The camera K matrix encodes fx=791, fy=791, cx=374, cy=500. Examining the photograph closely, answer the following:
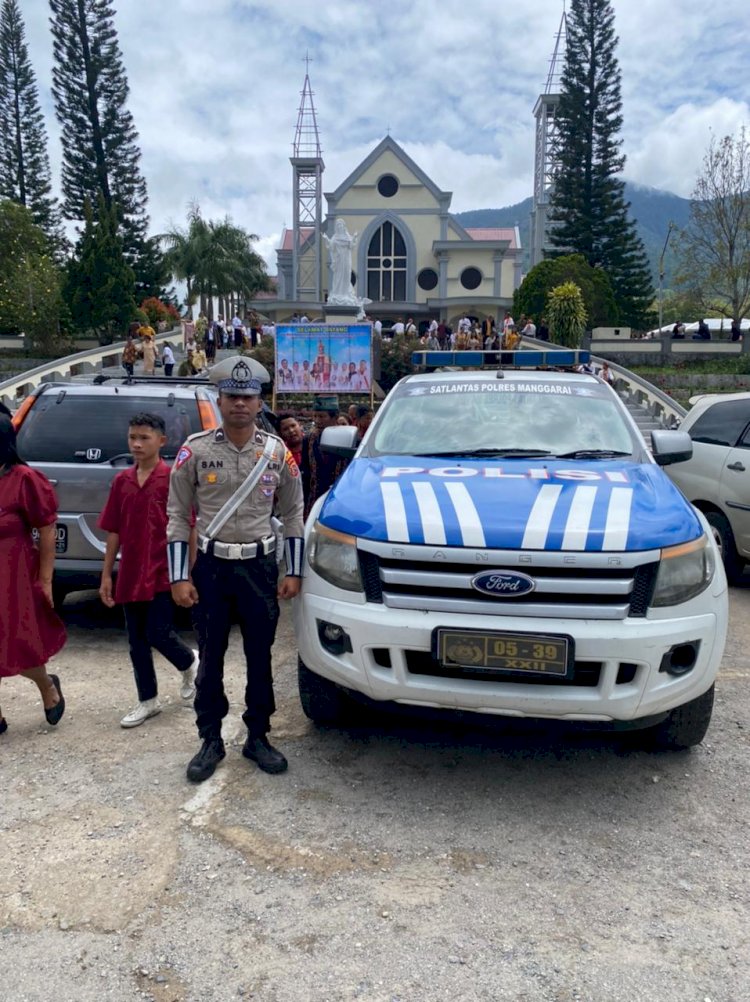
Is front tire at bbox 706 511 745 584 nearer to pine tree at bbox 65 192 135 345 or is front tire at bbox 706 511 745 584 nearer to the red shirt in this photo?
the red shirt

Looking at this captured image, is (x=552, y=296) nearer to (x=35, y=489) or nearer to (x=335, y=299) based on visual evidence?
(x=335, y=299)

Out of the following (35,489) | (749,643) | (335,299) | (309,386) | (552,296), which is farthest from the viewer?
(335,299)

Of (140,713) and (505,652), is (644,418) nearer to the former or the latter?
(140,713)

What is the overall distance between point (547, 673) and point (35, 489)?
2.42 m

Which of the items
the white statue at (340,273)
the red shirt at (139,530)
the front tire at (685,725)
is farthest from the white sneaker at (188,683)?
the white statue at (340,273)

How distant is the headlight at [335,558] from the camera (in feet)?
10.5

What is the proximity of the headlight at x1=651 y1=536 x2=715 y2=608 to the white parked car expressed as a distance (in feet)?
13.0

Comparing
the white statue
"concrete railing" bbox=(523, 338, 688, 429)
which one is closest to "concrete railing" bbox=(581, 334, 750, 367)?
"concrete railing" bbox=(523, 338, 688, 429)

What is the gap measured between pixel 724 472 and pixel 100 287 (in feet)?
89.5

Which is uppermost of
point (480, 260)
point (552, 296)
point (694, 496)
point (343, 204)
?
point (343, 204)

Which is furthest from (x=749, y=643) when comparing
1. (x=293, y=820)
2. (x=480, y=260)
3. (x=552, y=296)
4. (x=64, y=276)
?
(x=480, y=260)

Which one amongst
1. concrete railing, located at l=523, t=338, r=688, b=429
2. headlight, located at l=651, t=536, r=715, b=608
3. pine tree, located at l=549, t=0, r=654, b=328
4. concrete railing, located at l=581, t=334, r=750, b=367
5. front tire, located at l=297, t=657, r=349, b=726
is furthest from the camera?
pine tree, located at l=549, t=0, r=654, b=328

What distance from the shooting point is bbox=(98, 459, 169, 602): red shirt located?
3.88 m

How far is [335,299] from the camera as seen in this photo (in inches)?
1238
